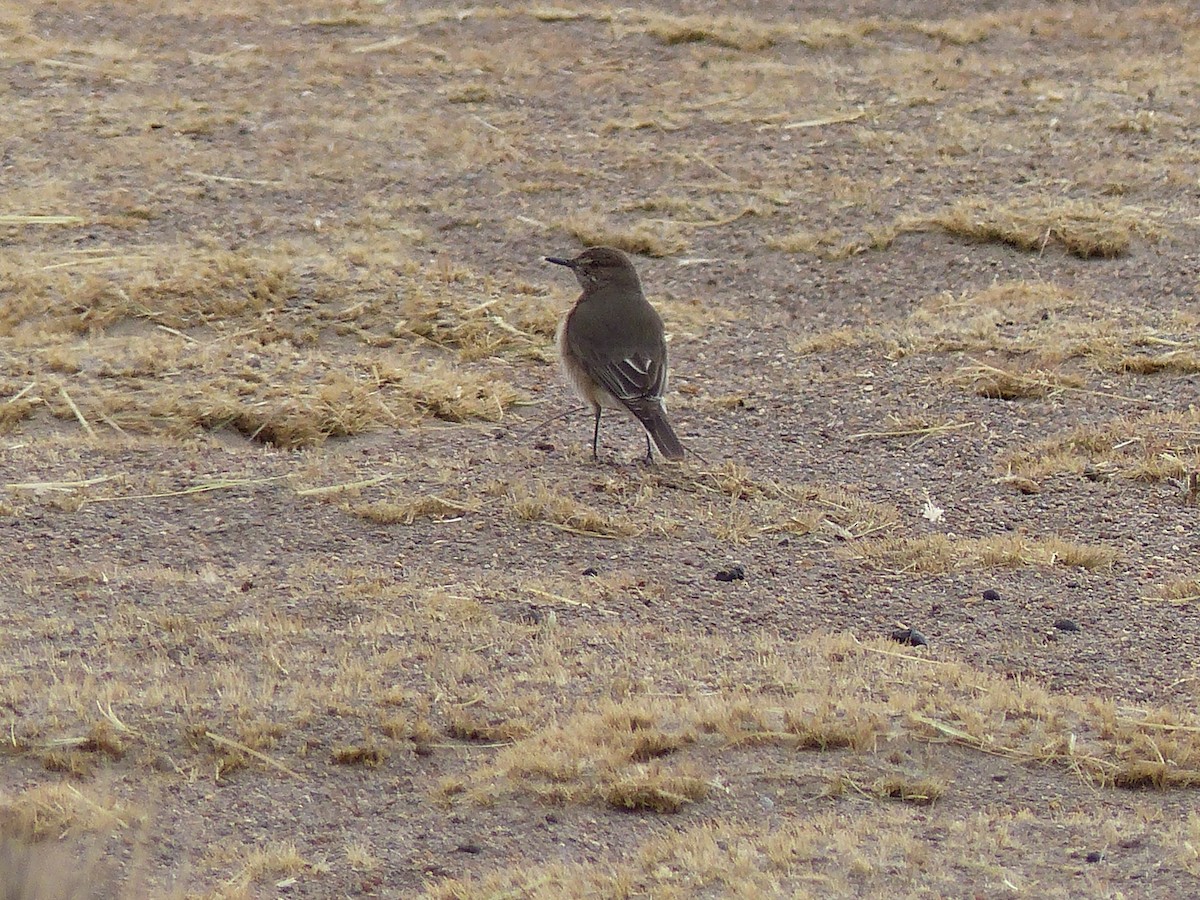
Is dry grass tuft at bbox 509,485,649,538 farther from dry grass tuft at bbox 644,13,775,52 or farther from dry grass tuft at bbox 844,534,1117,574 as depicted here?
dry grass tuft at bbox 644,13,775,52

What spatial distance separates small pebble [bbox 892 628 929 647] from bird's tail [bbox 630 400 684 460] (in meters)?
1.45

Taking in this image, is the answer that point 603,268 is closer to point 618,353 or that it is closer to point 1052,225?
point 618,353

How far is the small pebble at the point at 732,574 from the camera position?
6.47 metres

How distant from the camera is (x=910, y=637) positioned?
5.97 metres

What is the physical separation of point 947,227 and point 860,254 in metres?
0.56

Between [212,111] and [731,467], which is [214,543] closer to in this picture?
[731,467]

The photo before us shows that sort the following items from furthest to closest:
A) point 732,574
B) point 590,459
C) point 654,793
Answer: point 590,459 → point 732,574 → point 654,793

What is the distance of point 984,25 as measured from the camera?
45.9ft

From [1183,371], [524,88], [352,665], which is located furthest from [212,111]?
[352,665]

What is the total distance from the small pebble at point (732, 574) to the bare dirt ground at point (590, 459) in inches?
2.4

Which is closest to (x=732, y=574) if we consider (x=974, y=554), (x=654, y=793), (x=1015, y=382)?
(x=974, y=554)

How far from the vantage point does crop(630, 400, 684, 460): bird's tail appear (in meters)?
7.19

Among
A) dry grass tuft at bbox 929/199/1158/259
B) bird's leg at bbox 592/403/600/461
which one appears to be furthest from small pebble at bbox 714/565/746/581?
dry grass tuft at bbox 929/199/1158/259

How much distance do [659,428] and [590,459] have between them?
0.51 metres
